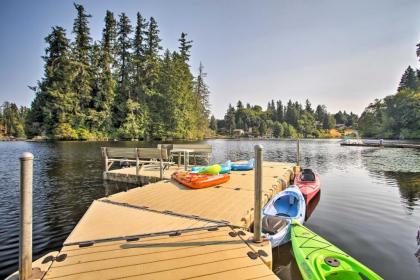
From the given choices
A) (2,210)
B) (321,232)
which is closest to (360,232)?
(321,232)

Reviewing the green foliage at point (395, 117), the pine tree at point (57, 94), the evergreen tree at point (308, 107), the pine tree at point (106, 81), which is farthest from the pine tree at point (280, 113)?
the pine tree at point (57, 94)

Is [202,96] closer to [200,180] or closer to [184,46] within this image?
[184,46]

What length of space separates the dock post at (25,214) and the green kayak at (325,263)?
4.17m

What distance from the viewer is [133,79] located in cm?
5612

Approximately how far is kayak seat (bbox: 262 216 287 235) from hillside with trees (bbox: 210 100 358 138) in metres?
117

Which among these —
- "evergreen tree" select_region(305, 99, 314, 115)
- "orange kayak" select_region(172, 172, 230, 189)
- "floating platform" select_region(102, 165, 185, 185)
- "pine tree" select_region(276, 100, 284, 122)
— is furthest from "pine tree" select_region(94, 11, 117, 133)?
"evergreen tree" select_region(305, 99, 314, 115)

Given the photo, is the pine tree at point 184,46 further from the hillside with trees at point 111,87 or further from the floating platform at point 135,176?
the floating platform at point 135,176

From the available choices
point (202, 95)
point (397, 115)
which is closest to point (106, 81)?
point (202, 95)

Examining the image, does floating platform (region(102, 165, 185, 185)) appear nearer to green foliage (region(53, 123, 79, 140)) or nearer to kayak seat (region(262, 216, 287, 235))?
kayak seat (region(262, 216, 287, 235))

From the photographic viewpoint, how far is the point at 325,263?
4133 mm

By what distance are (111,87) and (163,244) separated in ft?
179

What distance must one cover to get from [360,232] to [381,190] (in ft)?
22.5

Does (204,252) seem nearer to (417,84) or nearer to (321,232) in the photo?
(321,232)

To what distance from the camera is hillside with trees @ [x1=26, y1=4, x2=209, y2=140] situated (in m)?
47.8
